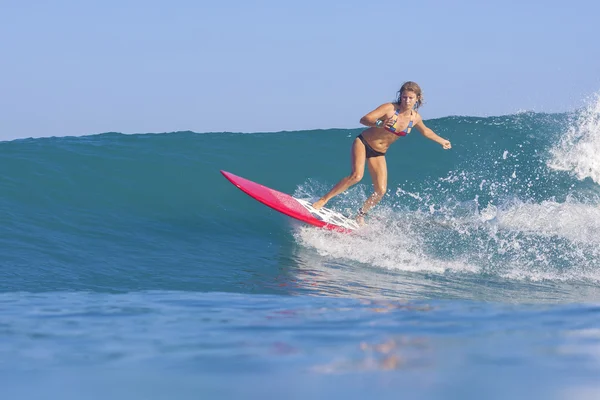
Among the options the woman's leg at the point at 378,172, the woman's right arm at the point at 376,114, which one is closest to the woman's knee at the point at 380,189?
the woman's leg at the point at 378,172

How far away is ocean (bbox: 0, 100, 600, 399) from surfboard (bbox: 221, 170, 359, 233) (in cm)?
16

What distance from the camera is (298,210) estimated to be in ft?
28.8

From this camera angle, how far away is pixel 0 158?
468 inches

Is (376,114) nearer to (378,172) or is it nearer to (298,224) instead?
(378,172)

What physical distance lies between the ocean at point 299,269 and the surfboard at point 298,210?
6.2 inches

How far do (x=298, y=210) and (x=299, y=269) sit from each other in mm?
1320

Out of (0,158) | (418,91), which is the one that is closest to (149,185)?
(0,158)

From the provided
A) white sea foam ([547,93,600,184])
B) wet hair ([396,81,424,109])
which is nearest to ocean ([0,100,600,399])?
white sea foam ([547,93,600,184])

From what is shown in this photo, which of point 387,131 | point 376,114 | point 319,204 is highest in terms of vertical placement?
point 376,114

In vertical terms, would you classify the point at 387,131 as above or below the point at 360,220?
above

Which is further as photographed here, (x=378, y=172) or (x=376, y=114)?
(x=378, y=172)

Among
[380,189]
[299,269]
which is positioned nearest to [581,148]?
[380,189]

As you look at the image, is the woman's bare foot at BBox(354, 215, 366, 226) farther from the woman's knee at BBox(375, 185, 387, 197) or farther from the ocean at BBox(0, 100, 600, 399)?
the woman's knee at BBox(375, 185, 387, 197)

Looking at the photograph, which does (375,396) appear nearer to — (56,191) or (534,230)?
(534,230)
